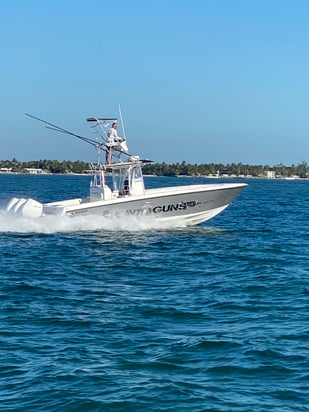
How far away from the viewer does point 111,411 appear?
809 cm

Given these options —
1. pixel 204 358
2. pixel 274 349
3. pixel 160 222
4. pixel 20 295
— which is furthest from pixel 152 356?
pixel 160 222

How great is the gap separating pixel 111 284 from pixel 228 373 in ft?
22.5

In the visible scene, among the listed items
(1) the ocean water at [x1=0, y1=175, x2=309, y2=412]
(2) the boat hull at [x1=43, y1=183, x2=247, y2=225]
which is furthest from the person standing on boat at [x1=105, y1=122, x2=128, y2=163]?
(1) the ocean water at [x1=0, y1=175, x2=309, y2=412]

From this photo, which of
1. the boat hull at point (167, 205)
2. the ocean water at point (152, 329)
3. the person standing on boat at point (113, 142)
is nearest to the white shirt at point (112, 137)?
the person standing on boat at point (113, 142)

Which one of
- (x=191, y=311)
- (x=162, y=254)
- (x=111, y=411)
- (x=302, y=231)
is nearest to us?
(x=111, y=411)

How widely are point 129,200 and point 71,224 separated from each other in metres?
2.33

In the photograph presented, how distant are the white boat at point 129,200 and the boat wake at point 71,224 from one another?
213mm

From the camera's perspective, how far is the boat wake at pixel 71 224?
26891mm

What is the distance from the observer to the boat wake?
2689 cm

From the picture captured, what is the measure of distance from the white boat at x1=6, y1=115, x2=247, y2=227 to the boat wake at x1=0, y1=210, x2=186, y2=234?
21cm

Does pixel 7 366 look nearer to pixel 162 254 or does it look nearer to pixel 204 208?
pixel 162 254

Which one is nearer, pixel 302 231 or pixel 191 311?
pixel 191 311

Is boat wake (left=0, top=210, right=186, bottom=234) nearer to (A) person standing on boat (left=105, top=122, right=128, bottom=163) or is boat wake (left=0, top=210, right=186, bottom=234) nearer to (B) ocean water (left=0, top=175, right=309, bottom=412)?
(A) person standing on boat (left=105, top=122, right=128, bottom=163)

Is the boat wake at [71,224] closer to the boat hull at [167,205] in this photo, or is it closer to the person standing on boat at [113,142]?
the boat hull at [167,205]
